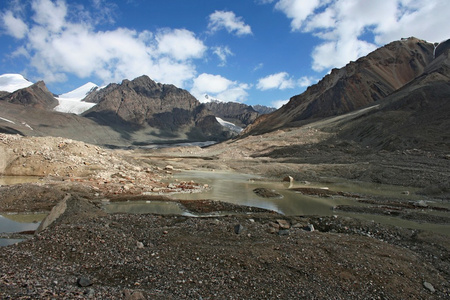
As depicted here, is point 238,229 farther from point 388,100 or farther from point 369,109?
point 388,100

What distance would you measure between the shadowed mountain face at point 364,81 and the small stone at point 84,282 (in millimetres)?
92808

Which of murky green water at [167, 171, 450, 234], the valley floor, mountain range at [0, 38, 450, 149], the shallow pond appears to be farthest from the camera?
mountain range at [0, 38, 450, 149]

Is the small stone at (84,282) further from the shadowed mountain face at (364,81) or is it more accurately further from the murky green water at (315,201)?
the shadowed mountain face at (364,81)

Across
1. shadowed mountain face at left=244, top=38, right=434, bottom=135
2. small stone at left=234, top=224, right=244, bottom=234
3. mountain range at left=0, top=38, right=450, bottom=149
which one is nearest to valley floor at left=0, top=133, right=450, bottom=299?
small stone at left=234, top=224, right=244, bottom=234

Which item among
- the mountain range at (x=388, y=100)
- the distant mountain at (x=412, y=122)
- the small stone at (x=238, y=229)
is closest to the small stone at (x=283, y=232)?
the small stone at (x=238, y=229)

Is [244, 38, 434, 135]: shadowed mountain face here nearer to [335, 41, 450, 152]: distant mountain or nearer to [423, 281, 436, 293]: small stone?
[335, 41, 450, 152]: distant mountain

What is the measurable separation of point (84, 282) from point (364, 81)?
113 meters

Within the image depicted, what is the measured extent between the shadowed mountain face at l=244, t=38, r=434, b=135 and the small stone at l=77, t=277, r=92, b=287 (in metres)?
92.8

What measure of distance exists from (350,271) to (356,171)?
31953mm

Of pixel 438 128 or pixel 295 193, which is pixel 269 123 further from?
pixel 295 193

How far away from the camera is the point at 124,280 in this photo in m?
7.44

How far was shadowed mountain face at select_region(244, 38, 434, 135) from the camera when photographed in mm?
101750

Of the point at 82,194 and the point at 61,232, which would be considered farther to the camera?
the point at 82,194

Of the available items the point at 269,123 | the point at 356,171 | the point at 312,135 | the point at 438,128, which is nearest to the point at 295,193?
the point at 356,171
